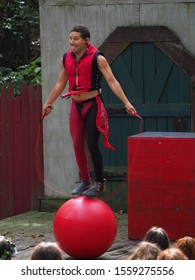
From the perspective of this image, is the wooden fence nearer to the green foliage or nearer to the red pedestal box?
the red pedestal box

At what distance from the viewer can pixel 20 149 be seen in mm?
12312

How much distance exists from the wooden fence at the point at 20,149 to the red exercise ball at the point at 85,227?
12.7ft

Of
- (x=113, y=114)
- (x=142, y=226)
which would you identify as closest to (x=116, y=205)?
(x=113, y=114)

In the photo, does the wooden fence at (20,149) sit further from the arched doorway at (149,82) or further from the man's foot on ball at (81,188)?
the man's foot on ball at (81,188)

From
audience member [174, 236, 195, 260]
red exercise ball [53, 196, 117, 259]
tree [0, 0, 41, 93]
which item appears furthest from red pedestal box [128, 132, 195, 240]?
tree [0, 0, 41, 93]

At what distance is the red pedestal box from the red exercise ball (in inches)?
60.8

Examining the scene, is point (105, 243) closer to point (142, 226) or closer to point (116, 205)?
point (142, 226)

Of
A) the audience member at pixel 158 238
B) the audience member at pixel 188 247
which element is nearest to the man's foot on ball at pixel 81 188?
the audience member at pixel 158 238

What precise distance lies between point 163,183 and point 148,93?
212 cm

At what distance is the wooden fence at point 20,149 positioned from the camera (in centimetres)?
1219

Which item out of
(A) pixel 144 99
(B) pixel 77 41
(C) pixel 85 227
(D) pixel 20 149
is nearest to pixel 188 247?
(C) pixel 85 227
